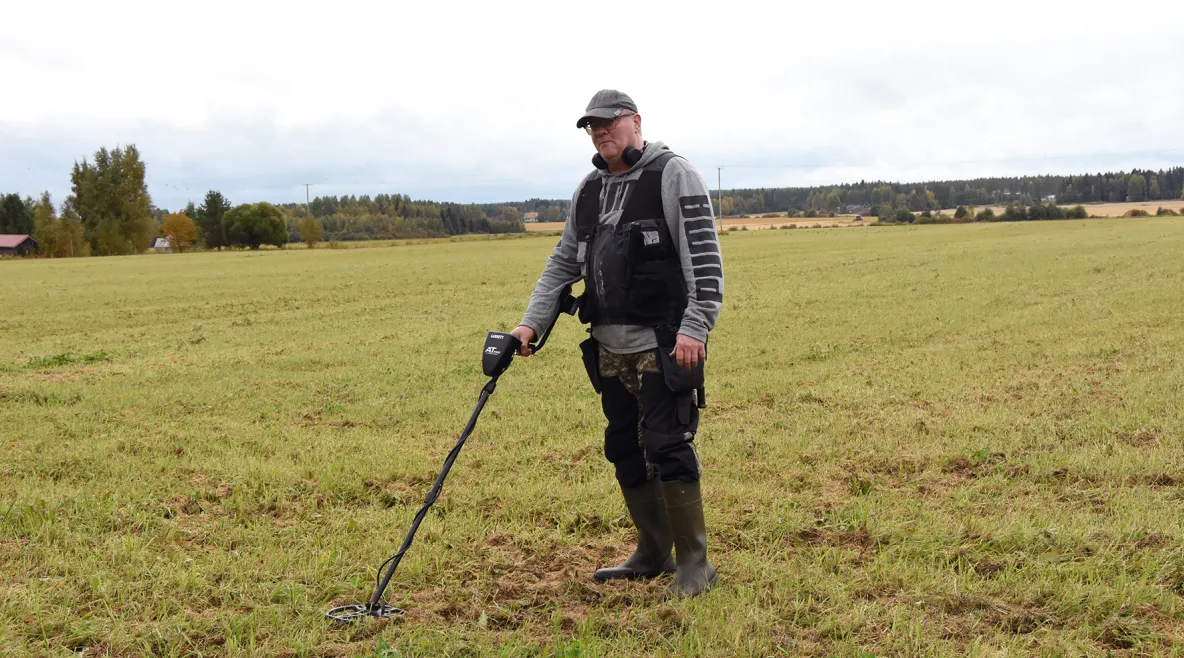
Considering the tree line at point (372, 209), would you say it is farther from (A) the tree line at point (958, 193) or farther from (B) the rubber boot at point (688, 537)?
(B) the rubber boot at point (688, 537)

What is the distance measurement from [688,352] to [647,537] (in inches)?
45.3

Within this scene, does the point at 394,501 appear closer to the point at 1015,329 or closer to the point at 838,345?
the point at 838,345

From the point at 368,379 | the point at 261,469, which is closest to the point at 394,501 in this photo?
the point at 261,469

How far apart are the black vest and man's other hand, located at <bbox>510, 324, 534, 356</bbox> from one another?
1.76ft

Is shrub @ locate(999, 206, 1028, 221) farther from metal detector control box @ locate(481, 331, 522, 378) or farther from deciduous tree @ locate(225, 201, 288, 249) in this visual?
metal detector control box @ locate(481, 331, 522, 378)

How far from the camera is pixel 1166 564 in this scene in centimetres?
440

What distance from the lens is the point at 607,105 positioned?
411 cm

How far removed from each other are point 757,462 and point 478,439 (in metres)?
2.45

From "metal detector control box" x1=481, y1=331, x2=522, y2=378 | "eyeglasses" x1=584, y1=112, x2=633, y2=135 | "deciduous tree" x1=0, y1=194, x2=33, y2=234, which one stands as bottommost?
"metal detector control box" x1=481, y1=331, x2=522, y2=378

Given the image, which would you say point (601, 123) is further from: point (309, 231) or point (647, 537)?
point (309, 231)

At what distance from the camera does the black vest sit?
13.5 feet

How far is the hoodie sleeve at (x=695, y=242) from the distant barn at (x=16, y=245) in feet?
325

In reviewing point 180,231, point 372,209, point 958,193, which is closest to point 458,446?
point 180,231

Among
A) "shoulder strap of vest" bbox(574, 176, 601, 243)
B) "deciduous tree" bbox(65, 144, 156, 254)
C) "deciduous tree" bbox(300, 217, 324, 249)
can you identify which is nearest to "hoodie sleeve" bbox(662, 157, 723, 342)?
"shoulder strap of vest" bbox(574, 176, 601, 243)
